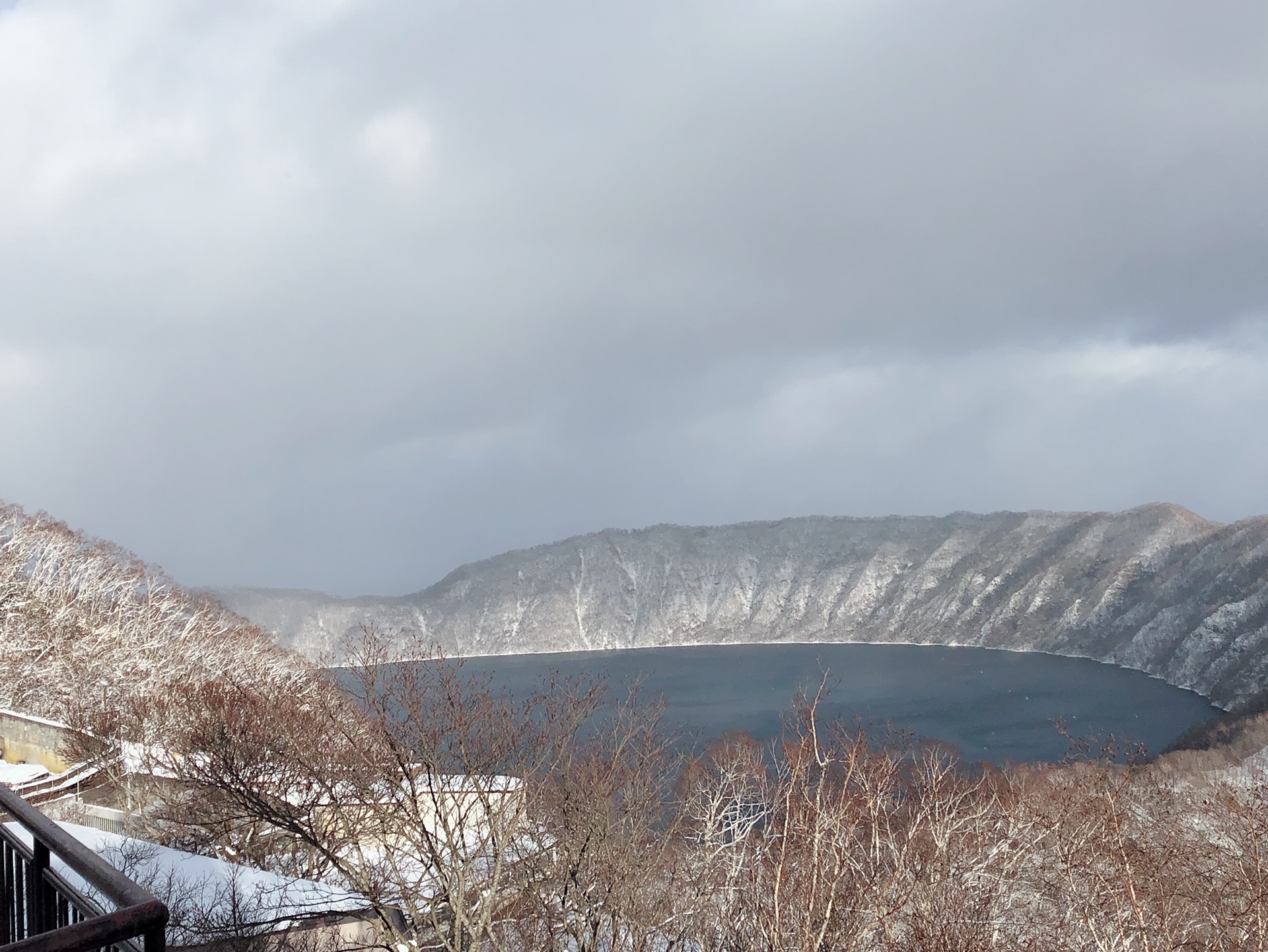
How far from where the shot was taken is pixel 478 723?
2291 centimetres

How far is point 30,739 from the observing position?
25.3 metres

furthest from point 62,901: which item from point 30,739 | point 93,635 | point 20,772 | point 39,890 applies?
point 93,635

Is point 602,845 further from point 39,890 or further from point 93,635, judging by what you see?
point 93,635

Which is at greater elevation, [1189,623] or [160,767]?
[160,767]

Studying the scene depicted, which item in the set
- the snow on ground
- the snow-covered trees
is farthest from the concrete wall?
the snow-covered trees

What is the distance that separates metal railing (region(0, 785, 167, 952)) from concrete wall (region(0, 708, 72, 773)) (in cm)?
2626

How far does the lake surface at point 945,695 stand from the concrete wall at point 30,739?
6408 cm

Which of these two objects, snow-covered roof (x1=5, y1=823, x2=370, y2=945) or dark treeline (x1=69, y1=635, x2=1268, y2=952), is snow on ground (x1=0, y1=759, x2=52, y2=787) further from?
snow-covered roof (x1=5, y1=823, x2=370, y2=945)

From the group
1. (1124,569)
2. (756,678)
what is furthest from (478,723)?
(1124,569)

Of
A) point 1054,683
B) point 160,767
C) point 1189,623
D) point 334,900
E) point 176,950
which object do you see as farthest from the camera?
point 1189,623

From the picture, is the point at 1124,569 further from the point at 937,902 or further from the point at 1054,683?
the point at 937,902

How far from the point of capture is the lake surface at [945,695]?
106m

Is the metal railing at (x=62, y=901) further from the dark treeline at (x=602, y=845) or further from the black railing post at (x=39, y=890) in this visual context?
the dark treeline at (x=602, y=845)

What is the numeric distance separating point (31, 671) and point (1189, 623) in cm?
17063
